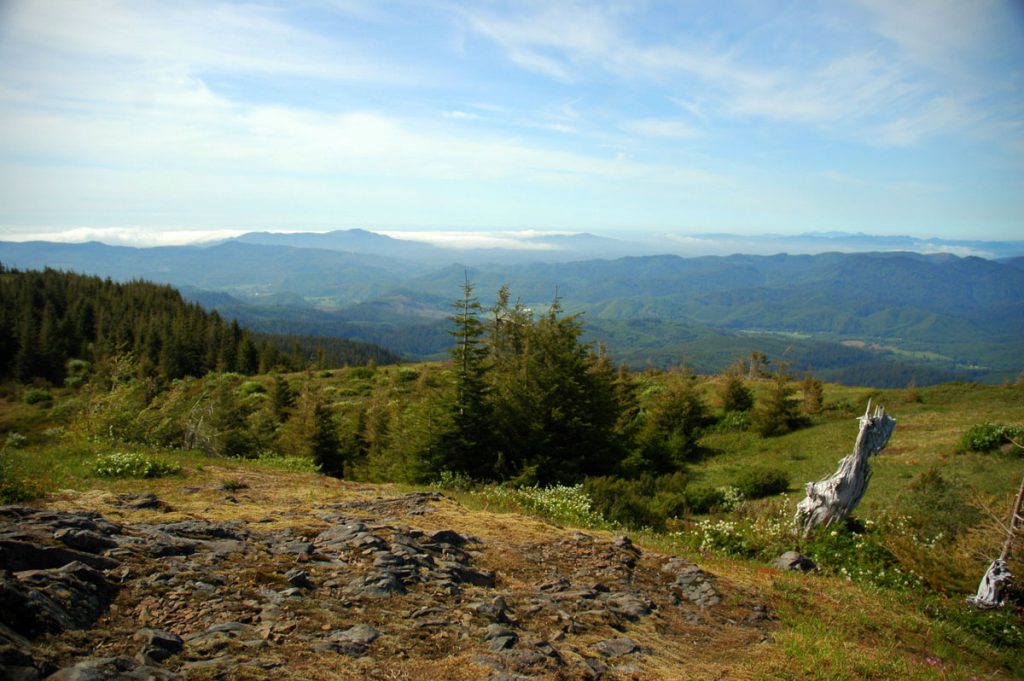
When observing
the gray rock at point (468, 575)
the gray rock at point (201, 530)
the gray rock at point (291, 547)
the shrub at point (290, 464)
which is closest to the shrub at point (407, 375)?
the shrub at point (290, 464)

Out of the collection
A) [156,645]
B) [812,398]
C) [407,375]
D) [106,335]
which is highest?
[156,645]

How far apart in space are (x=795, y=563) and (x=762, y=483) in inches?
382

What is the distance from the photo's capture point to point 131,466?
36.9ft

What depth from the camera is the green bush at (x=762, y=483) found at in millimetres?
18688

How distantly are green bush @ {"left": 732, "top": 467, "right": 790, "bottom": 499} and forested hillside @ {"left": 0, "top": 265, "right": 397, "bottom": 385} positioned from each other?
53728 mm

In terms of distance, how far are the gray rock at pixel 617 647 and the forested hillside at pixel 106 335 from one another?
202 ft

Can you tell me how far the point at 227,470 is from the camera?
12898 millimetres

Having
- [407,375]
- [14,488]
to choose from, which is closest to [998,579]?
[14,488]

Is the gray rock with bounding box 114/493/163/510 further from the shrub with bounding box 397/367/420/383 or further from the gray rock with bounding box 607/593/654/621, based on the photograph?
the shrub with bounding box 397/367/420/383

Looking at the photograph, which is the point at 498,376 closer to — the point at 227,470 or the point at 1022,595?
the point at 227,470

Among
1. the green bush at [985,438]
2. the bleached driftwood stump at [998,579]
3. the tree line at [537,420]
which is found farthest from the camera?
the green bush at [985,438]

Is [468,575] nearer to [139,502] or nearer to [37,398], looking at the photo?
[139,502]

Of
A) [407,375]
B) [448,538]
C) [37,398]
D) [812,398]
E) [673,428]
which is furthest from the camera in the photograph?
[407,375]

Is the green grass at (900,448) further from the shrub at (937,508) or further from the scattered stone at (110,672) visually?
the scattered stone at (110,672)
